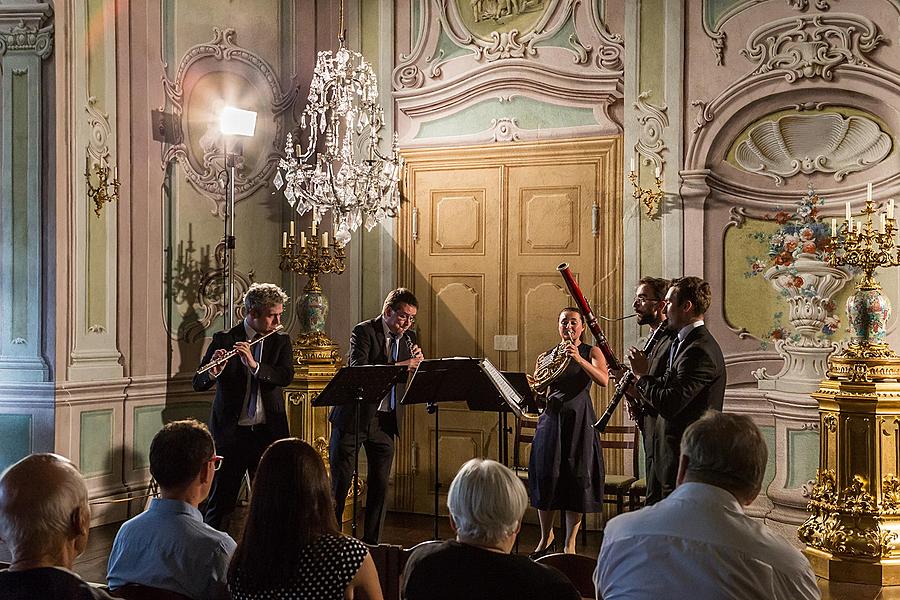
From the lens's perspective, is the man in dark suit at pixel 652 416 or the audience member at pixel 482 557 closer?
the audience member at pixel 482 557

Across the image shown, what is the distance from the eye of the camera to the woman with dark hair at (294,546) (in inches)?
87.0

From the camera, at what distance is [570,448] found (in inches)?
203

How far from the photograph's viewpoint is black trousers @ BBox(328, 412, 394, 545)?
543 cm

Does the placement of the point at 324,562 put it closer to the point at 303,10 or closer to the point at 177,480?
the point at 177,480

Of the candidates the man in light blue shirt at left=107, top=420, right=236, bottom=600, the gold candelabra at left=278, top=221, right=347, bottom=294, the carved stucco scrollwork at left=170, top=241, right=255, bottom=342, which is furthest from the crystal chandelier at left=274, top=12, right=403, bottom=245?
the man in light blue shirt at left=107, top=420, right=236, bottom=600

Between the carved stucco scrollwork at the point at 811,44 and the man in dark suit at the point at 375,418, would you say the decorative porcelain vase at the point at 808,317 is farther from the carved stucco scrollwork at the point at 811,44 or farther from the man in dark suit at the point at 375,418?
the man in dark suit at the point at 375,418

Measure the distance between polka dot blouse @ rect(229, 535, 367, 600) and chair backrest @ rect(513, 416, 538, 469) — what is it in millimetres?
3811

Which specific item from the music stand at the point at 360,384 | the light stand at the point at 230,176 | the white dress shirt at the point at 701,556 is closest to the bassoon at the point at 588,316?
the music stand at the point at 360,384

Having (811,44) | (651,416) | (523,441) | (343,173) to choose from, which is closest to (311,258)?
(343,173)

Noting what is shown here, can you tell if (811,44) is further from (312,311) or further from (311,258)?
(312,311)

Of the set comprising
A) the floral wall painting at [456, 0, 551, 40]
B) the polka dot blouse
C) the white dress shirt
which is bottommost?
the polka dot blouse

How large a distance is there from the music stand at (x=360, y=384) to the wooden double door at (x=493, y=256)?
1.84 m

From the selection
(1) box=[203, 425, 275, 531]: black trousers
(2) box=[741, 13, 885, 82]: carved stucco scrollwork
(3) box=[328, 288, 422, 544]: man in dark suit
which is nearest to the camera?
(1) box=[203, 425, 275, 531]: black trousers

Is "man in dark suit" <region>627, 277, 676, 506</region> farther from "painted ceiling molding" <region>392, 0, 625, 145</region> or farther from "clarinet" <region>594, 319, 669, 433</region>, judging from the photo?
"painted ceiling molding" <region>392, 0, 625, 145</region>
